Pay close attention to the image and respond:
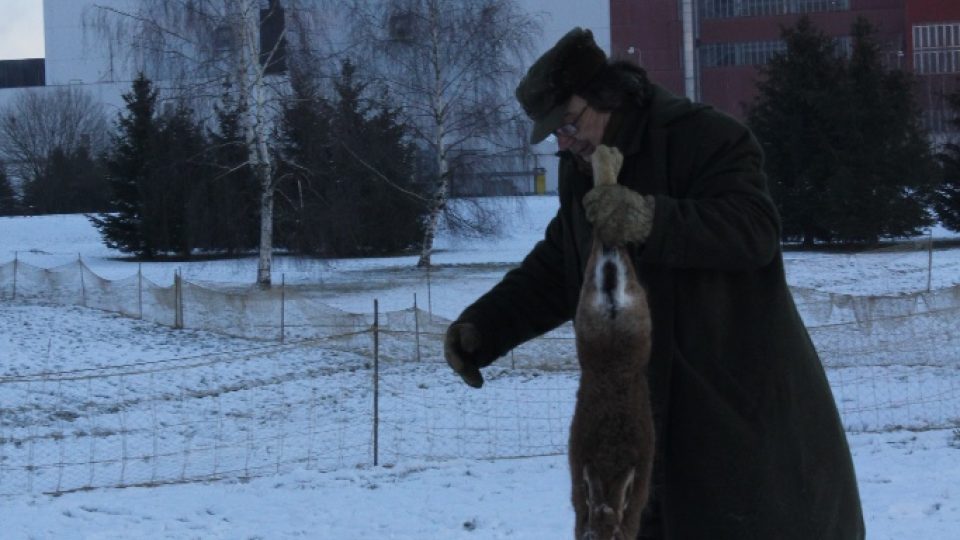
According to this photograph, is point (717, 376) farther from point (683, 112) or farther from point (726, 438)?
point (683, 112)

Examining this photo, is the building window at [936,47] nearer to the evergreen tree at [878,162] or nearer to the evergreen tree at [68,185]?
the evergreen tree at [878,162]

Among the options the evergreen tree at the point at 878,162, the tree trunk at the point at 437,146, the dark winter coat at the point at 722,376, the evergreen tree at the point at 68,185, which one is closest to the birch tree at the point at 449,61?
the tree trunk at the point at 437,146

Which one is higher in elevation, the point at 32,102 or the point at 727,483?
the point at 32,102

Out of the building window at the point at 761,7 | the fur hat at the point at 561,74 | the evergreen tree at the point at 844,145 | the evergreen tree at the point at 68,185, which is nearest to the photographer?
the fur hat at the point at 561,74

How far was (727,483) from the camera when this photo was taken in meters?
2.26

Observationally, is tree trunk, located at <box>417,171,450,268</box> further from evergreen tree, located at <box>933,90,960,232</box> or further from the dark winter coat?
the dark winter coat

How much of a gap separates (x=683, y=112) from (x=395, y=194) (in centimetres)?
2844

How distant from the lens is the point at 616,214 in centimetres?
186

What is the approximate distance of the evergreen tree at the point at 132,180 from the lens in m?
32.4

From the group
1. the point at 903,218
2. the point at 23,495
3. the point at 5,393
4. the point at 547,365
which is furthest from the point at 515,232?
the point at 23,495

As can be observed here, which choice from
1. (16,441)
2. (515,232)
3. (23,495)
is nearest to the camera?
(23,495)

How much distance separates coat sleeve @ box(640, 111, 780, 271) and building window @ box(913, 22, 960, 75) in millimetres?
50061

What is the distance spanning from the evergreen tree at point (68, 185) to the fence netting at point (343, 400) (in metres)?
32.3

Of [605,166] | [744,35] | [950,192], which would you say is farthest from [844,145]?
[605,166]
